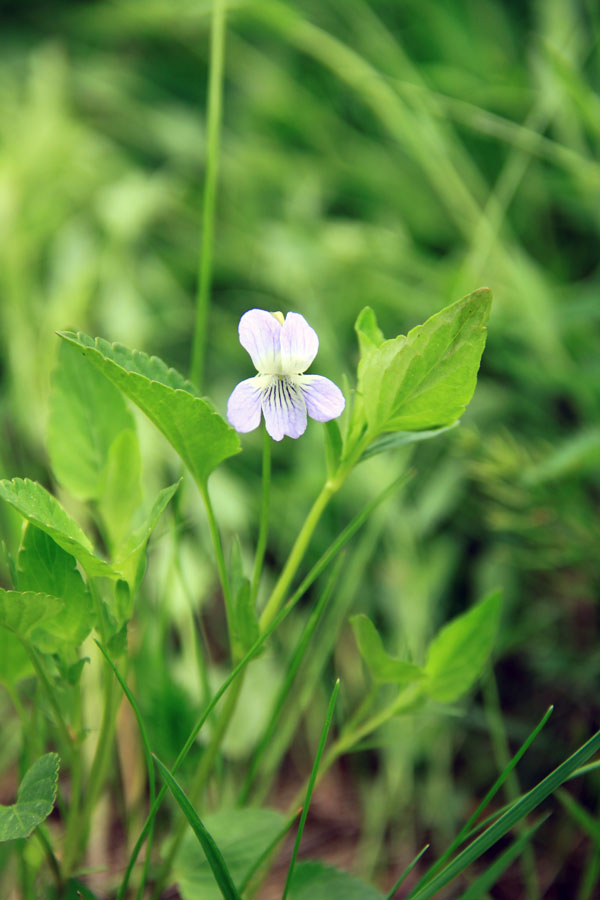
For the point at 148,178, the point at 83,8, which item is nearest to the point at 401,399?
the point at 148,178

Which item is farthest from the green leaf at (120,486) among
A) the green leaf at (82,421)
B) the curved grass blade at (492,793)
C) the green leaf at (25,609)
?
the curved grass blade at (492,793)

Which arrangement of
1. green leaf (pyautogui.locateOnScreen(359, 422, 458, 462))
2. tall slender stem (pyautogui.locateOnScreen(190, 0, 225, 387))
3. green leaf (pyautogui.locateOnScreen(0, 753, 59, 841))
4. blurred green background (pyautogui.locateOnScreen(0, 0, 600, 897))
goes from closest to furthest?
1. green leaf (pyautogui.locateOnScreen(0, 753, 59, 841))
2. green leaf (pyautogui.locateOnScreen(359, 422, 458, 462))
3. tall slender stem (pyautogui.locateOnScreen(190, 0, 225, 387))
4. blurred green background (pyautogui.locateOnScreen(0, 0, 600, 897))

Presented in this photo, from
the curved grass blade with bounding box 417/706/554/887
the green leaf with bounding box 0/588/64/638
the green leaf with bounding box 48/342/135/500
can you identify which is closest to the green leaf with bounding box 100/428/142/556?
the green leaf with bounding box 48/342/135/500

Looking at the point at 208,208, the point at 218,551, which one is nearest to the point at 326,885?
the point at 218,551

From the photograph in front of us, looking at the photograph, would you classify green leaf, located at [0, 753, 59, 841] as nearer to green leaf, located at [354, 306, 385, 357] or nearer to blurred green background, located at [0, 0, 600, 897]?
blurred green background, located at [0, 0, 600, 897]

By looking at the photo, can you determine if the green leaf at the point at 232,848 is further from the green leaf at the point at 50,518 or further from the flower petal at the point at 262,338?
the flower petal at the point at 262,338

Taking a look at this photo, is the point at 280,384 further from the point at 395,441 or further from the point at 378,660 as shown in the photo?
the point at 378,660

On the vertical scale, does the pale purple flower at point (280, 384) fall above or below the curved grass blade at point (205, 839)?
above
